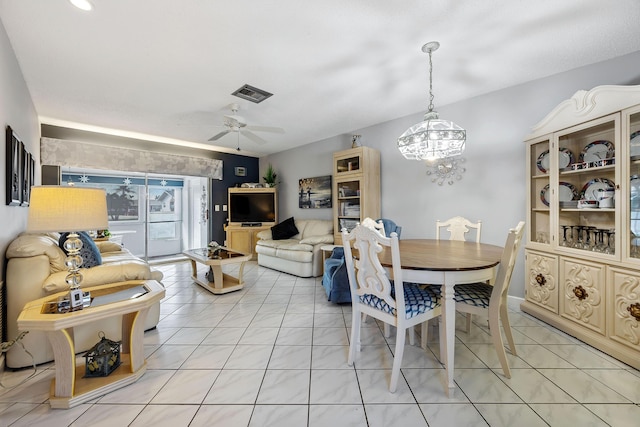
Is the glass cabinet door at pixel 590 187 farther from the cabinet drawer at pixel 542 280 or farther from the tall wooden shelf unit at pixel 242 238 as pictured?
→ the tall wooden shelf unit at pixel 242 238

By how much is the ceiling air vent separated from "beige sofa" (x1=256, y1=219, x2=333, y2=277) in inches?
86.3

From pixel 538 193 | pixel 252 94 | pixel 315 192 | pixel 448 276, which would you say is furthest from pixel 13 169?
pixel 538 193

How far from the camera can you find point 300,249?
4051 millimetres

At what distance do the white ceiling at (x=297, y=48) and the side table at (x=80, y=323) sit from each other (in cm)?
186

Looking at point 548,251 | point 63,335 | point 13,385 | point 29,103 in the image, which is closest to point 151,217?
point 29,103

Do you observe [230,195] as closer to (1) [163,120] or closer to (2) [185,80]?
(1) [163,120]

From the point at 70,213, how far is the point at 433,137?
8.08 feet

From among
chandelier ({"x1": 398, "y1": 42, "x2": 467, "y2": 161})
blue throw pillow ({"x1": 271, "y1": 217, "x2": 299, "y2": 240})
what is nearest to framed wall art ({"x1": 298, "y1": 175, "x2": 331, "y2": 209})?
blue throw pillow ({"x1": 271, "y1": 217, "x2": 299, "y2": 240})

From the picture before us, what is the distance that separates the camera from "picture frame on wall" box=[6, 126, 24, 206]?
195 centimetres

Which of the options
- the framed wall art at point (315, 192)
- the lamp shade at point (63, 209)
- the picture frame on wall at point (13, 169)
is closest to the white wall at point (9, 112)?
the picture frame on wall at point (13, 169)

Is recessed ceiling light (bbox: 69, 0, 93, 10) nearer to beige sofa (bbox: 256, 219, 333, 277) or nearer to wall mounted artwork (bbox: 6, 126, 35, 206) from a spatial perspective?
wall mounted artwork (bbox: 6, 126, 35, 206)

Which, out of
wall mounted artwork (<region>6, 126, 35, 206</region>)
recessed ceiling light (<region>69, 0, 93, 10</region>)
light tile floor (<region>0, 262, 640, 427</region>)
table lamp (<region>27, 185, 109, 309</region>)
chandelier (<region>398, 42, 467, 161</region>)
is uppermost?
recessed ceiling light (<region>69, 0, 93, 10</region>)

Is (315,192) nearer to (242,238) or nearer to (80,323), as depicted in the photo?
(242,238)

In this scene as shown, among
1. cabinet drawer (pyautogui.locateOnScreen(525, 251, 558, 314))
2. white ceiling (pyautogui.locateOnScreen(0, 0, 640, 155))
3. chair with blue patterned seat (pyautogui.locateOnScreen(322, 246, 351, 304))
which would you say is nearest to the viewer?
white ceiling (pyautogui.locateOnScreen(0, 0, 640, 155))
